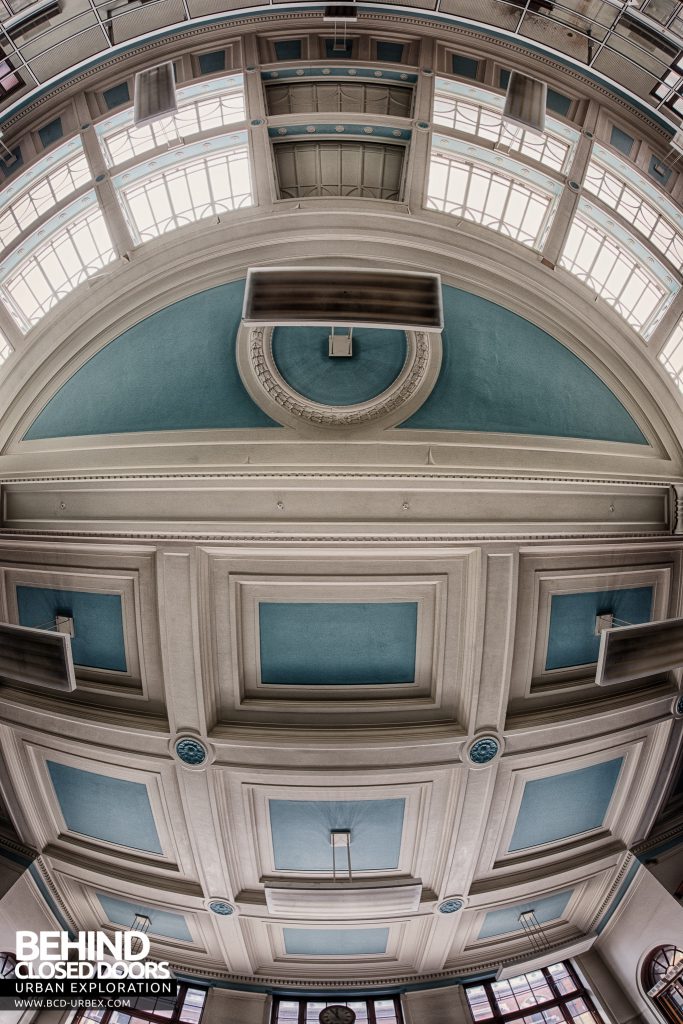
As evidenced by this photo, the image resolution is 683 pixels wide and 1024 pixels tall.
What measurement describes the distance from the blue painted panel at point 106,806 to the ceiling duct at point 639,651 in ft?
28.7

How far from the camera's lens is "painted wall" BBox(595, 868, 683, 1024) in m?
9.06

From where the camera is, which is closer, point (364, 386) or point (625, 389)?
point (364, 386)

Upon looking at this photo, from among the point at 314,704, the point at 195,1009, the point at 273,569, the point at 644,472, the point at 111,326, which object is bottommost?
the point at 195,1009

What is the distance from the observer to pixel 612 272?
29.9 ft

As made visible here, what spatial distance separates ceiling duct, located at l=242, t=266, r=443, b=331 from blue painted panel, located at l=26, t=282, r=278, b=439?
1.65 m

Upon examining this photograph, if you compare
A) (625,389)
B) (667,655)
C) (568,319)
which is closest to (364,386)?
(568,319)

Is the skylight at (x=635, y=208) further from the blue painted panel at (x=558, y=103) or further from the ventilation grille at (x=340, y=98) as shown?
the ventilation grille at (x=340, y=98)

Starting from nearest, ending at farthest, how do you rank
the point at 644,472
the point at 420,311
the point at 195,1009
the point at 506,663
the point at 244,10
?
the point at 420,311, the point at 244,10, the point at 506,663, the point at 644,472, the point at 195,1009

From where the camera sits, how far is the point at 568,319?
9023 millimetres

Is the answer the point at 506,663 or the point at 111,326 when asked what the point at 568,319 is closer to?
the point at 506,663

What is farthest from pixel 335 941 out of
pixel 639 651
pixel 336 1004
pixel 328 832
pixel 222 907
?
pixel 639 651

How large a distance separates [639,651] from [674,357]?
5702 mm

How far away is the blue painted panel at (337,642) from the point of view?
7918 millimetres

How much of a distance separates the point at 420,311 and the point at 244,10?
19.5ft
